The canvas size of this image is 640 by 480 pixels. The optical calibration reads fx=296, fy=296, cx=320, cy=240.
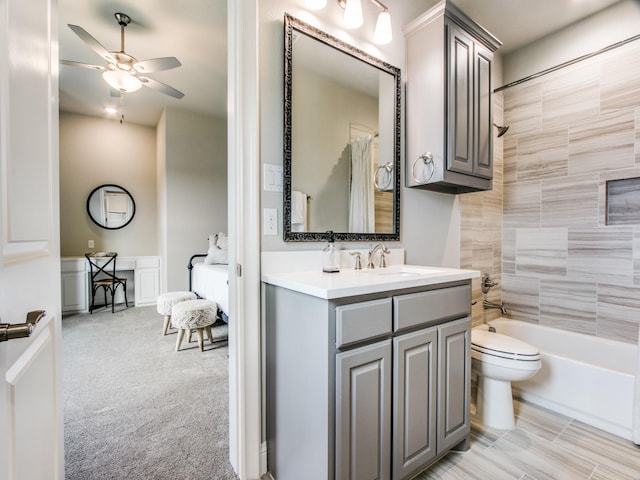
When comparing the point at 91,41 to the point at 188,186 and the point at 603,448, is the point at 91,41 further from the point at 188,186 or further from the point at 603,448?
the point at 603,448

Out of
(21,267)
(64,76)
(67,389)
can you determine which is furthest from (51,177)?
(64,76)

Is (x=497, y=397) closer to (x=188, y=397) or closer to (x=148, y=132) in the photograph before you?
(x=188, y=397)

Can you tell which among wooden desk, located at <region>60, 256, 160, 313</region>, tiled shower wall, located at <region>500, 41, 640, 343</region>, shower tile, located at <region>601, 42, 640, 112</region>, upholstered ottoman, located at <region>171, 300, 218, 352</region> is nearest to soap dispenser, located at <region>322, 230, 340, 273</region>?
tiled shower wall, located at <region>500, 41, 640, 343</region>

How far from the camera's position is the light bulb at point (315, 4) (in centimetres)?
151

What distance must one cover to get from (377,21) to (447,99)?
62 cm

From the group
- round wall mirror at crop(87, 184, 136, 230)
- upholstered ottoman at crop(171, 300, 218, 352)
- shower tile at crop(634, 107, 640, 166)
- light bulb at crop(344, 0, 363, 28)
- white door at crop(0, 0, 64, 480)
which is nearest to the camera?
white door at crop(0, 0, 64, 480)

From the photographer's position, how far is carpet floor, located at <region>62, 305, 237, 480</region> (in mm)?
1427

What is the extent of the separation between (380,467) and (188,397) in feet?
4.74

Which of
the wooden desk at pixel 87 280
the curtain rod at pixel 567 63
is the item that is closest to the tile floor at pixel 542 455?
the curtain rod at pixel 567 63

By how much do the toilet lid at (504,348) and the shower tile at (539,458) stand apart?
448 millimetres

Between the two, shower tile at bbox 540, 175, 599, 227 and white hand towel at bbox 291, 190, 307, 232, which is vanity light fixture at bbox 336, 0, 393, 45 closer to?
white hand towel at bbox 291, 190, 307, 232

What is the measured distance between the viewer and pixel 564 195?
241cm

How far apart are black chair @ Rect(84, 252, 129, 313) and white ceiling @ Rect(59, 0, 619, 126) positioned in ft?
7.12

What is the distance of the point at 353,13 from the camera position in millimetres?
1581
